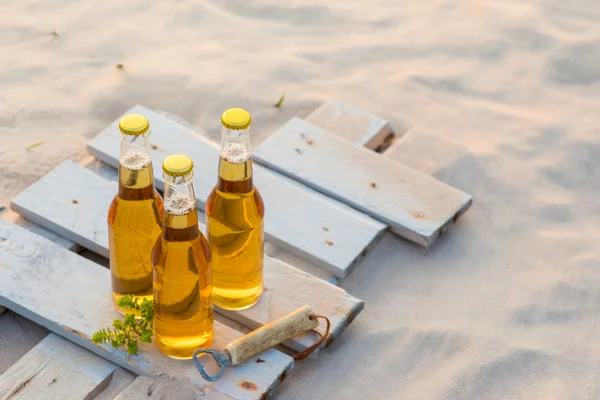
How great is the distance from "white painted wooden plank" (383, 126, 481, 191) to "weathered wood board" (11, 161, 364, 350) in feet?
2.04

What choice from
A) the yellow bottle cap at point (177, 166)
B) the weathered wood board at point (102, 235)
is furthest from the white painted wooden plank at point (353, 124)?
the yellow bottle cap at point (177, 166)

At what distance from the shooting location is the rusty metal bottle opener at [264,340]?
1.84 metres

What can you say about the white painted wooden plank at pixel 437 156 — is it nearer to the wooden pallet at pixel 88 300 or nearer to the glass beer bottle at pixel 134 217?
the wooden pallet at pixel 88 300

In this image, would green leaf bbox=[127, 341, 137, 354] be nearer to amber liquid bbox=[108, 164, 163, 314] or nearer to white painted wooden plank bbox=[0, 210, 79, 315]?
amber liquid bbox=[108, 164, 163, 314]

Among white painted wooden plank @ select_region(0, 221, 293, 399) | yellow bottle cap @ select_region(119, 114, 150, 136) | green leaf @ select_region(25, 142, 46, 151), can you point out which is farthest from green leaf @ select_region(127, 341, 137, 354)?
green leaf @ select_region(25, 142, 46, 151)

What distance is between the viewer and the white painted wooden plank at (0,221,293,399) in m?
1.87

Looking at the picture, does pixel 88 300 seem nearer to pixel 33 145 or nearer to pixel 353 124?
pixel 33 145

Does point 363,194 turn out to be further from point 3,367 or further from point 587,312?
point 3,367

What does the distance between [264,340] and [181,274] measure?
0.28m

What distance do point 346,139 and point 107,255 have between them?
0.78m

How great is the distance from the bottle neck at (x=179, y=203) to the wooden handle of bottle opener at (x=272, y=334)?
319mm

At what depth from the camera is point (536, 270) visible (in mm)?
2334

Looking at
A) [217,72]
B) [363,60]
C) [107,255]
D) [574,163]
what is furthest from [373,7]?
[107,255]

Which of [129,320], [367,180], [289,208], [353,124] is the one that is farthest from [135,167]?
[353,124]
